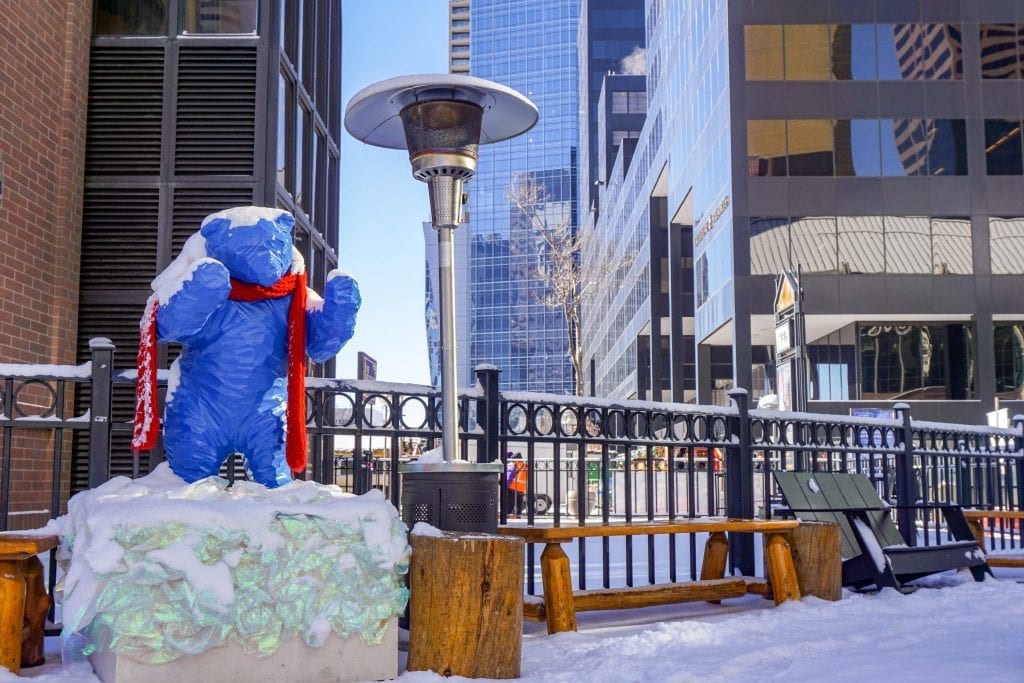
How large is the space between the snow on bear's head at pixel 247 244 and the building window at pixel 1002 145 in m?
32.1

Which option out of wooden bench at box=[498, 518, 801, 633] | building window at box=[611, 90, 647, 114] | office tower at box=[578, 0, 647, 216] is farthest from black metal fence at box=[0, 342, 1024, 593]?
office tower at box=[578, 0, 647, 216]

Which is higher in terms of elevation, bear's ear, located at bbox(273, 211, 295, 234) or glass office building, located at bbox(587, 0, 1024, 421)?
glass office building, located at bbox(587, 0, 1024, 421)

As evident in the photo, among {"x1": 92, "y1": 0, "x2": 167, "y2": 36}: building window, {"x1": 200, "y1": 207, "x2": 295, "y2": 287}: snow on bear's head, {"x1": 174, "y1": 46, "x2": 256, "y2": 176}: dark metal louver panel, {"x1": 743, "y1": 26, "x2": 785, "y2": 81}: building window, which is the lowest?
{"x1": 200, "y1": 207, "x2": 295, "y2": 287}: snow on bear's head

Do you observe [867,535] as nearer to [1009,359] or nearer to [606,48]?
[1009,359]

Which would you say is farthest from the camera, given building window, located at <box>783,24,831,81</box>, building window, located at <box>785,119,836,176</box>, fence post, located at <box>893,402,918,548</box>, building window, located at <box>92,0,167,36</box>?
building window, located at <box>783,24,831,81</box>

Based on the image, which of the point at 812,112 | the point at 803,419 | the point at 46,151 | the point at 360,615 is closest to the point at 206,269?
the point at 360,615

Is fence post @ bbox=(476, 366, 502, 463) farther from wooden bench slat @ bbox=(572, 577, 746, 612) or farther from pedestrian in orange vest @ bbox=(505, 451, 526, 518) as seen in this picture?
pedestrian in orange vest @ bbox=(505, 451, 526, 518)

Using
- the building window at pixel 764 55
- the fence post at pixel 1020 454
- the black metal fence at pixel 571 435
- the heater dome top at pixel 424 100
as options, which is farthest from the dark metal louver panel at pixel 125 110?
the building window at pixel 764 55

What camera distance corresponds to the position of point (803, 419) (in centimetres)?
816

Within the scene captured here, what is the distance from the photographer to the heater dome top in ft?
16.4

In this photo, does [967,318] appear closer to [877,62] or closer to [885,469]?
[877,62]

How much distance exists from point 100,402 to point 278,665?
5.92 feet

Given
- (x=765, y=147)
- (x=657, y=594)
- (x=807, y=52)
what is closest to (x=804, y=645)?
(x=657, y=594)

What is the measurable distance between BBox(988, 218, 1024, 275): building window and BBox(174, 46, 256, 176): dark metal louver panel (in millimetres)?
27485
